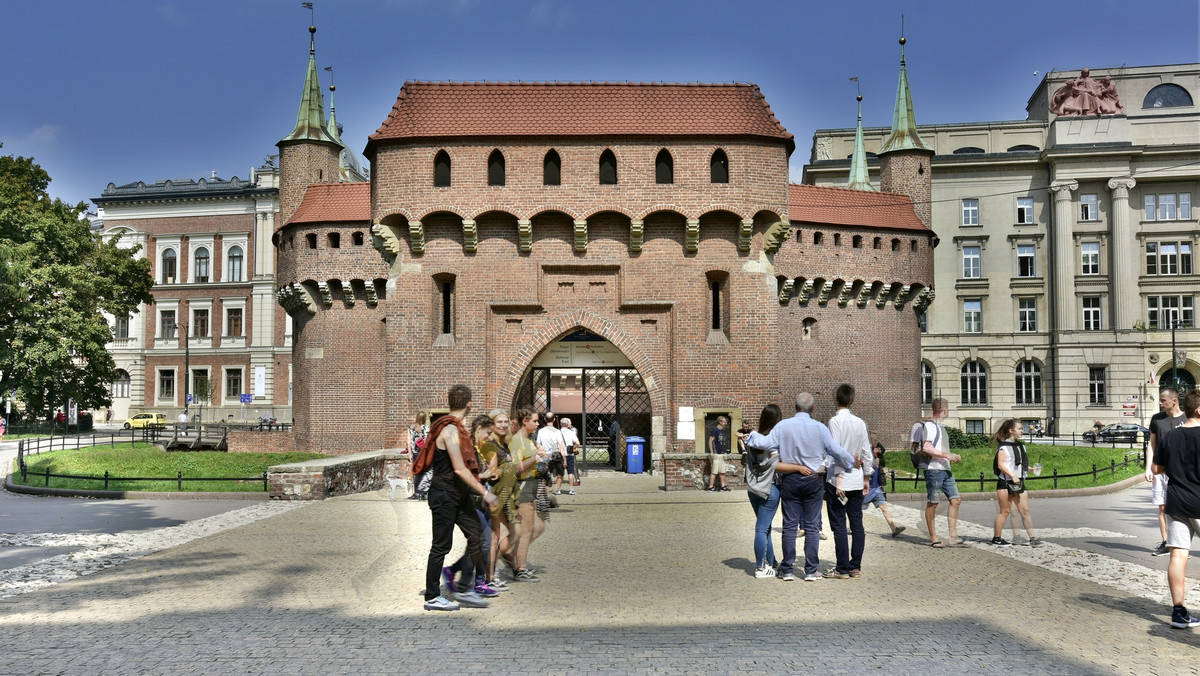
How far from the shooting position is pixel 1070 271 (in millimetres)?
58719

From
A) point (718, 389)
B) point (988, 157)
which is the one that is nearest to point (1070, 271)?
point (988, 157)

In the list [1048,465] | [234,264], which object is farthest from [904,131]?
[234,264]

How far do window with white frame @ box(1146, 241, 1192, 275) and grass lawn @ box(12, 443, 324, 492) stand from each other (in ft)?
161

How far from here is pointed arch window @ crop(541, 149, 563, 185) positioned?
25.3 m

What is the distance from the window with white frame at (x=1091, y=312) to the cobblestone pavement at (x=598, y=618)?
51.5 m

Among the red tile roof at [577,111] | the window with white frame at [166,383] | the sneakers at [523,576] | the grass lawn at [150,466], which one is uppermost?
the red tile roof at [577,111]

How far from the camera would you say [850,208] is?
37.7 metres

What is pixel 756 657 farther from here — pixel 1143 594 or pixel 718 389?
pixel 718 389

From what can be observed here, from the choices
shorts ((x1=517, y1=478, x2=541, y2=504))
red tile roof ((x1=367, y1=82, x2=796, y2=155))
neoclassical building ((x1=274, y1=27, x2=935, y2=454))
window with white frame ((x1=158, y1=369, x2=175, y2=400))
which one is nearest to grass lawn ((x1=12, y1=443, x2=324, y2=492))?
neoclassical building ((x1=274, y1=27, x2=935, y2=454))

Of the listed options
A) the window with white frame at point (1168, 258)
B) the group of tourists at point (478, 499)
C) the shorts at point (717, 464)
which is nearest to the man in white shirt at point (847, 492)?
the group of tourists at point (478, 499)

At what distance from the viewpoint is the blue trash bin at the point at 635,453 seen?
26.8 m

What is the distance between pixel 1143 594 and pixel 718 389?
1522 centimetres

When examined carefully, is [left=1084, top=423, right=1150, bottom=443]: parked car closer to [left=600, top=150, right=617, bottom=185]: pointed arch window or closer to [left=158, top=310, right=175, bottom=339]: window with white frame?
[left=600, top=150, right=617, bottom=185]: pointed arch window

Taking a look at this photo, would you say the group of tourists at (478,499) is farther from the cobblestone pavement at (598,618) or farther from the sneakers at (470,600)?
the cobblestone pavement at (598,618)
